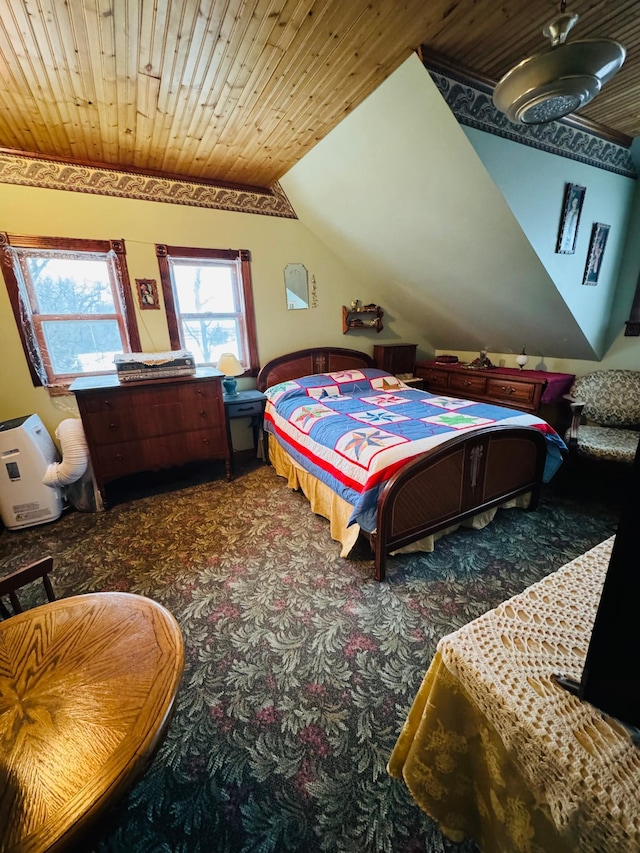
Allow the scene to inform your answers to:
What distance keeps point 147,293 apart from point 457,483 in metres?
3.03

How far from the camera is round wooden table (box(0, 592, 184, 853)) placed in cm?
58

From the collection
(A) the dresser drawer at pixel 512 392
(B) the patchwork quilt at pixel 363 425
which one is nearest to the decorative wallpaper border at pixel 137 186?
(B) the patchwork quilt at pixel 363 425

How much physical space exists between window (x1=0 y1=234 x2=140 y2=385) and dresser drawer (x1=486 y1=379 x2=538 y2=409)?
349cm

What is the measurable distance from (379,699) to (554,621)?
94 cm

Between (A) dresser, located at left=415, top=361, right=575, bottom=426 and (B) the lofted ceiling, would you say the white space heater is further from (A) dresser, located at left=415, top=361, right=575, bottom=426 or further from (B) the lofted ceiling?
(A) dresser, located at left=415, top=361, right=575, bottom=426

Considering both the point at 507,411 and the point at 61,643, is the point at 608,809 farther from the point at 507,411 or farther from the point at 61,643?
the point at 507,411

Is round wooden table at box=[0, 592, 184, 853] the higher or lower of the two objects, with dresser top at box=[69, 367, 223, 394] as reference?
lower

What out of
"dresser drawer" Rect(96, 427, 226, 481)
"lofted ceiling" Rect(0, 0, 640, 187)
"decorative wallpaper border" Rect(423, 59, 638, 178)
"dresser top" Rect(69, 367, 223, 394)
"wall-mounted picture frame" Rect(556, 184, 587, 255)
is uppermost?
"lofted ceiling" Rect(0, 0, 640, 187)

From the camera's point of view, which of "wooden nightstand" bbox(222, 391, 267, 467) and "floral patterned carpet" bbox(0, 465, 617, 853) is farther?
"wooden nightstand" bbox(222, 391, 267, 467)

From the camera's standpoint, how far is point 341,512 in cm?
219

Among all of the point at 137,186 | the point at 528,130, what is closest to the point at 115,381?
the point at 137,186

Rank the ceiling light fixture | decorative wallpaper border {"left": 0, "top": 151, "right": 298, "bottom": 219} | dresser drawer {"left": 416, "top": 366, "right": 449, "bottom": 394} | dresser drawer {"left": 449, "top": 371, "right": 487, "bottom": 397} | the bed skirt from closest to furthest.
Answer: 1. the ceiling light fixture
2. the bed skirt
3. decorative wallpaper border {"left": 0, "top": 151, "right": 298, "bottom": 219}
4. dresser drawer {"left": 449, "top": 371, "right": 487, "bottom": 397}
5. dresser drawer {"left": 416, "top": 366, "right": 449, "bottom": 394}

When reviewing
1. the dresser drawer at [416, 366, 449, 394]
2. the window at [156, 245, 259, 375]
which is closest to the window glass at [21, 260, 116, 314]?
the window at [156, 245, 259, 375]

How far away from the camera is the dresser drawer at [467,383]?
3643 mm
